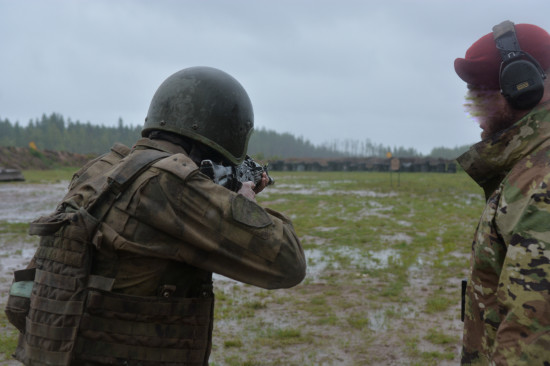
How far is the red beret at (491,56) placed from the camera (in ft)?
5.88

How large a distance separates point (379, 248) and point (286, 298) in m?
3.74

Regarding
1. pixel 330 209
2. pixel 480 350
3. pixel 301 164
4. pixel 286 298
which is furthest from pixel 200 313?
pixel 301 164

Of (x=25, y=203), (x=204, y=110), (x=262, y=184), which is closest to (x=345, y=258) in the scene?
(x=262, y=184)

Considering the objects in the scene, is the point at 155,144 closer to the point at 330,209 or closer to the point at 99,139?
the point at 330,209

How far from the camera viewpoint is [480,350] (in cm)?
181

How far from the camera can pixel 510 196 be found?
1577mm

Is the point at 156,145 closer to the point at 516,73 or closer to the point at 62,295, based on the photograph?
the point at 62,295

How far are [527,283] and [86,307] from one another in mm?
1576

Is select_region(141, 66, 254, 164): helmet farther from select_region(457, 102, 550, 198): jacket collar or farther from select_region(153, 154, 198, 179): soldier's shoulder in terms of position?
select_region(457, 102, 550, 198): jacket collar

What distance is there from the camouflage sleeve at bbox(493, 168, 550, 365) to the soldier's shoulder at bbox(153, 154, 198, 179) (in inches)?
46.9

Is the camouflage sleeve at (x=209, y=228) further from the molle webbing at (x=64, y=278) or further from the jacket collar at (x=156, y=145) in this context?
the jacket collar at (x=156, y=145)

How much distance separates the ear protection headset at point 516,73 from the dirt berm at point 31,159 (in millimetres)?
45470

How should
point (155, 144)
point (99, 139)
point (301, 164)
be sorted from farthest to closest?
point (99, 139) < point (301, 164) < point (155, 144)

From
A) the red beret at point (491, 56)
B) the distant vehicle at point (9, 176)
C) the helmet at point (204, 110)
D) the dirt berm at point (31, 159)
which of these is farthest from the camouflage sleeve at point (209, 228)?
the dirt berm at point (31, 159)
